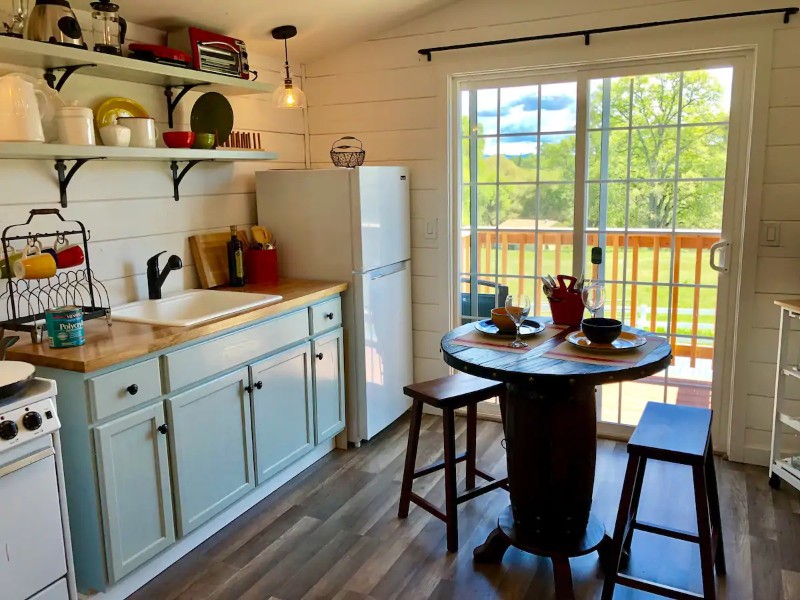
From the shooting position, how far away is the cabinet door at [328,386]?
328 cm

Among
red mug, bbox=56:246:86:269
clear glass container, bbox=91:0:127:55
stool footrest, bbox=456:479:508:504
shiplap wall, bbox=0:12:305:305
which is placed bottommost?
stool footrest, bbox=456:479:508:504

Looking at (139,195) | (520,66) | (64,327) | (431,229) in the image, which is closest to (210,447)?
(64,327)

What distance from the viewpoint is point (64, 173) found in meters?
2.59

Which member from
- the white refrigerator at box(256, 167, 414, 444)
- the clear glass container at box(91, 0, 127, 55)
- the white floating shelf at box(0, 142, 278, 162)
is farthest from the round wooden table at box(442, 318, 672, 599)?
the clear glass container at box(91, 0, 127, 55)

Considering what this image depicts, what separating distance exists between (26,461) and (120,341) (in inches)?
21.1

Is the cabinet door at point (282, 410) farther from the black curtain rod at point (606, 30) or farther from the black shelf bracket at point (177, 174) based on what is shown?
the black curtain rod at point (606, 30)

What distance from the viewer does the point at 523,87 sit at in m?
3.63

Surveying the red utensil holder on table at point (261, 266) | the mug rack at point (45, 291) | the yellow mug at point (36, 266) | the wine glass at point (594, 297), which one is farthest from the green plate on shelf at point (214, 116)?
the wine glass at point (594, 297)

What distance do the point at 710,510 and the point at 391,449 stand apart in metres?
1.65

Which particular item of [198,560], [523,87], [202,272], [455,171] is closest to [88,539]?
[198,560]

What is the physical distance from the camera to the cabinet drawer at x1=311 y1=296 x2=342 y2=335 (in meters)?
3.23

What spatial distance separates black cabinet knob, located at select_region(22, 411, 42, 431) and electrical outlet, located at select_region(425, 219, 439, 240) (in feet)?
8.02

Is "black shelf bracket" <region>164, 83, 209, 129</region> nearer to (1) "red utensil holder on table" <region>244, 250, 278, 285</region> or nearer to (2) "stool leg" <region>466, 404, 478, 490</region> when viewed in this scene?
(1) "red utensil holder on table" <region>244, 250, 278, 285</region>

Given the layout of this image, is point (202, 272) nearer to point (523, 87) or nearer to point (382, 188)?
point (382, 188)
